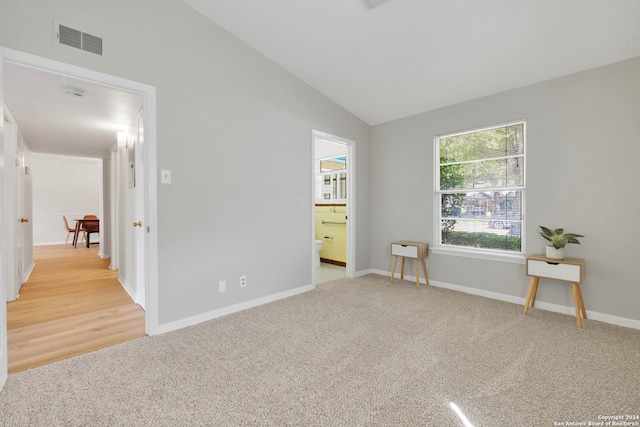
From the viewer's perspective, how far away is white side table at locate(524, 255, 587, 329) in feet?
8.64

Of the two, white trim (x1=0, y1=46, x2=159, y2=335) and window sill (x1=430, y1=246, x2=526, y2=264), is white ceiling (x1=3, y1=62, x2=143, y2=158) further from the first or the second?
window sill (x1=430, y1=246, x2=526, y2=264)

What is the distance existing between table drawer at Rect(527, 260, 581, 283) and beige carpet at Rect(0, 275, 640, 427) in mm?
432

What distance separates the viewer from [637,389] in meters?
1.74

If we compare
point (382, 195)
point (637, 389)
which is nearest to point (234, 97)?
point (382, 195)

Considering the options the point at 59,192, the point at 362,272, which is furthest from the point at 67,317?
the point at 59,192

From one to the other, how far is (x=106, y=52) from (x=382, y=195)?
11.8 ft

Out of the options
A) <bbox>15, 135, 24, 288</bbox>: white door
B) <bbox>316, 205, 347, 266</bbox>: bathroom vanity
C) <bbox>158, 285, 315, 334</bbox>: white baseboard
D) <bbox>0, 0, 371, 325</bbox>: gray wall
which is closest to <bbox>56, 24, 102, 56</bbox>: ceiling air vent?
<bbox>0, 0, 371, 325</bbox>: gray wall

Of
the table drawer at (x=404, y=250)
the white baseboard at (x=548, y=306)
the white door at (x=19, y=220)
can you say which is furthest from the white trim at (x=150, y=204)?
the white baseboard at (x=548, y=306)

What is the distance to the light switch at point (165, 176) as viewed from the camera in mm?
2549

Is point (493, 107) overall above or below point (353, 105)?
below

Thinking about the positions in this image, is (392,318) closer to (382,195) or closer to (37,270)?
(382,195)

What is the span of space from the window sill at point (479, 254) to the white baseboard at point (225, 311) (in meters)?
1.83

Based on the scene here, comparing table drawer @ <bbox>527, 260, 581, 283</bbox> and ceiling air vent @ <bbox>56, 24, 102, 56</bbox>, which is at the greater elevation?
ceiling air vent @ <bbox>56, 24, 102, 56</bbox>

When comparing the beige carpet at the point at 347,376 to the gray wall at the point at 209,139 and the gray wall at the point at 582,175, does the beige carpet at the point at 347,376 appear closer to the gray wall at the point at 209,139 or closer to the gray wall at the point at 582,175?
the gray wall at the point at 582,175
